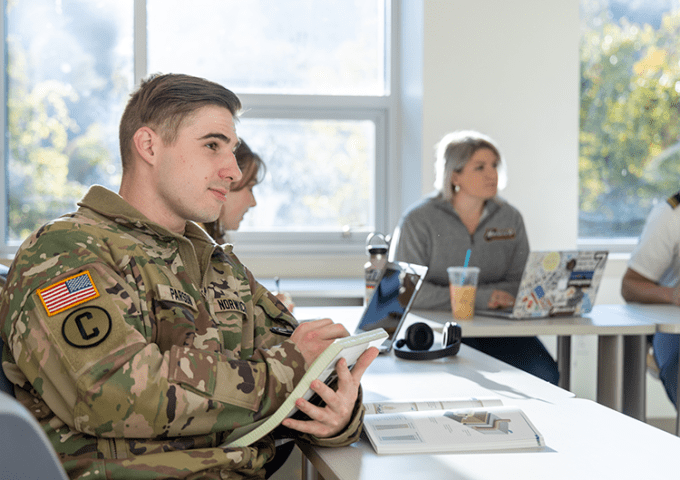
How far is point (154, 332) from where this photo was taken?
1122mm

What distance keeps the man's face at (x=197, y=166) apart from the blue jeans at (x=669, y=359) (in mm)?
2113

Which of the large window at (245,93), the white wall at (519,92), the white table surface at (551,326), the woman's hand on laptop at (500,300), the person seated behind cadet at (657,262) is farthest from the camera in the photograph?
the large window at (245,93)

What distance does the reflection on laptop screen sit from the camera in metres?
1.83

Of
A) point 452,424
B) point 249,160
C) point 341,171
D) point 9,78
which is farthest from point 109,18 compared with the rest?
point 452,424

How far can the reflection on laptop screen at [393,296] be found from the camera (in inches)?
71.9

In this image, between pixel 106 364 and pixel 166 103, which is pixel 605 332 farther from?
pixel 106 364

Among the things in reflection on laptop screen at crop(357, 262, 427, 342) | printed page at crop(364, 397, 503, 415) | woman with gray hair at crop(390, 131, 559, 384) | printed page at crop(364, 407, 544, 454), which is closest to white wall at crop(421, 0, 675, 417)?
woman with gray hair at crop(390, 131, 559, 384)

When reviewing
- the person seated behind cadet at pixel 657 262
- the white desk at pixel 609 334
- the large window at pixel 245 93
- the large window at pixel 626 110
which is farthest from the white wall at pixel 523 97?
the white desk at pixel 609 334

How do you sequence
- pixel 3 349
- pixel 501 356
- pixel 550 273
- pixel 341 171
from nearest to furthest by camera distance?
1. pixel 3 349
2. pixel 550 273
3. pixel 501 356
4. pixel 341 171

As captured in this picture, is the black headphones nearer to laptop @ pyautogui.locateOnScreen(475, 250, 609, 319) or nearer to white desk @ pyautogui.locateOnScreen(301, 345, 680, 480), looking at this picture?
white desk @ pyautogui.locateOnScreen(301, 345, 680, 480)

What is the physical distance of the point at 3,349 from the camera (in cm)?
105

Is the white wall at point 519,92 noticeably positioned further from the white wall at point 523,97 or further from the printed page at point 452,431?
the printed page at point 452,431

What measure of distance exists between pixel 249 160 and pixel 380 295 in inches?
33.3

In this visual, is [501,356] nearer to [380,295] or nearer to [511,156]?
[380,295]
